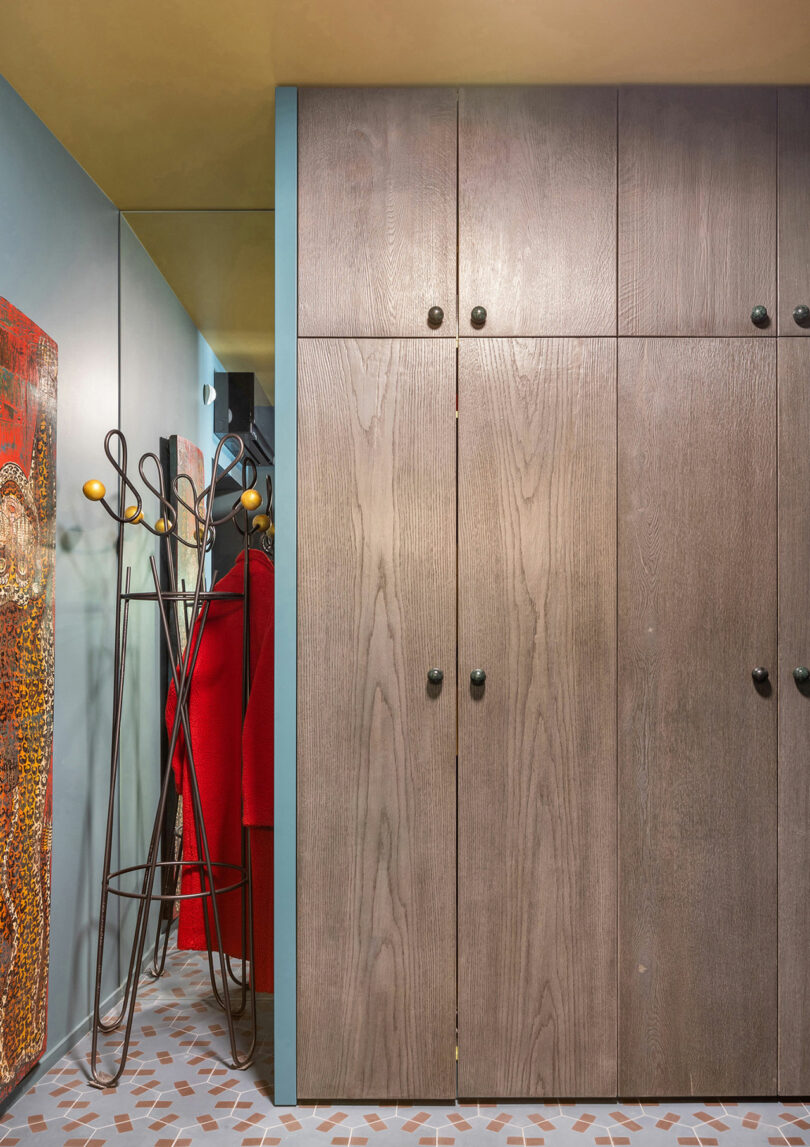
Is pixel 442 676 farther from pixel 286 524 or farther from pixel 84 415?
pixel 84 415

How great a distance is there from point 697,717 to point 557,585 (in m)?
0.45

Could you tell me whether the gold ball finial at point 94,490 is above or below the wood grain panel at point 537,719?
above

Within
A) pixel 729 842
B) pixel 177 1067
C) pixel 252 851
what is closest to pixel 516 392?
pixel 729 842

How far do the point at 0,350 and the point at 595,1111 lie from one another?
217 cm

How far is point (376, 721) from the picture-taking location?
6.63 feet

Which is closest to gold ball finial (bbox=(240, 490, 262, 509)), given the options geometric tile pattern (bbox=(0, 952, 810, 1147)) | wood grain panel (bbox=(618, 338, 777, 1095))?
wood grain panel (bbox=(618, 338, 777, 1095))

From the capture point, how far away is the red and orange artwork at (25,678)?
1917mm

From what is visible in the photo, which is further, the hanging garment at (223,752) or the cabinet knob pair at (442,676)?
the hanging garment at (223,752)

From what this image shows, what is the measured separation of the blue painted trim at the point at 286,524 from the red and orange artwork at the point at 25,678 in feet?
1.88

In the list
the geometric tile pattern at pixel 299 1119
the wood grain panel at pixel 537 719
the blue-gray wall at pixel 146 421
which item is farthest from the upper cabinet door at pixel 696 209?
the geometric tile pattern at pixel 299 1119

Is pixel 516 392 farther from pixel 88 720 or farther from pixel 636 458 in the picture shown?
pixel 88 720

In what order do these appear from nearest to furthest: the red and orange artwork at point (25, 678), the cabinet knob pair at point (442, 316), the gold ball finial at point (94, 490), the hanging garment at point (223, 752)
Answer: the red and orange artwork at point (25, 678), the cabinet knob pair at point (442, 316), the gold ball finial at point (94, 490), the hanging garment at point (223, 752)

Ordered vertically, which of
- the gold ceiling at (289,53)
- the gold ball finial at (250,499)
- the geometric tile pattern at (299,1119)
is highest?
the gold ceiling at (289,53)

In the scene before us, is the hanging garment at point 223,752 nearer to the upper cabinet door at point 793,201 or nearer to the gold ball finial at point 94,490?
Answer: the gold ball finial at point 94,490
